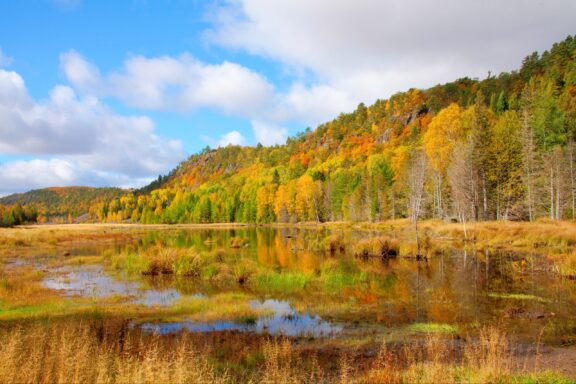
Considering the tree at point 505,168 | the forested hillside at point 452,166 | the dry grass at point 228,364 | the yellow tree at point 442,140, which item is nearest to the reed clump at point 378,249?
the forested hillside at point 452,166

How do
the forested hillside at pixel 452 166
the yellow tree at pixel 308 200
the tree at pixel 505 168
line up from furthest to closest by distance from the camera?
the yellow tree at pixel 308 200, the tree at pixel 505 168, the forested hillside at pixel 452 166

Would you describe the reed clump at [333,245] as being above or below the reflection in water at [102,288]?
above

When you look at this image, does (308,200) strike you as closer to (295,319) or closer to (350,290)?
(350,290)

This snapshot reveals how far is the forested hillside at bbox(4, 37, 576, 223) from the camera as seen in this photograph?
58188mm

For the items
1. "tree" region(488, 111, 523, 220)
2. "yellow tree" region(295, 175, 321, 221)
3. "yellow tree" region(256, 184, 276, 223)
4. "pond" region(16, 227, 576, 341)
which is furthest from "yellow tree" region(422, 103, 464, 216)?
"yellow tree" region(256, 184, 276, 223)

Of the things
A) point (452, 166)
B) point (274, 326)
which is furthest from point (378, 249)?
point (452, 166)

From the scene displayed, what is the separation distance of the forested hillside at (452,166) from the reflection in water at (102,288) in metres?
42.3

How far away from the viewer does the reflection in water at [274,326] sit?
15.1 metres

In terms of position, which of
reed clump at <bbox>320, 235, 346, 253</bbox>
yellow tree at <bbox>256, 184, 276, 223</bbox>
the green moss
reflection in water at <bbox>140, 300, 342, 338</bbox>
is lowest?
reflection in water at <bbox>140, 300, 342, 338</bbox>

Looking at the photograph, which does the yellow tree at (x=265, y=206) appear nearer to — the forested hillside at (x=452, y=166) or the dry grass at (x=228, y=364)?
the forested hillside at (x=452, y=166)

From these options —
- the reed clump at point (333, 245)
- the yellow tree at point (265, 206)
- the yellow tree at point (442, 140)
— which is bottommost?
the reed clump at point (333, 245)

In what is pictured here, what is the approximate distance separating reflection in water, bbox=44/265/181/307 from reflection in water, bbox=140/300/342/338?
4.19 m

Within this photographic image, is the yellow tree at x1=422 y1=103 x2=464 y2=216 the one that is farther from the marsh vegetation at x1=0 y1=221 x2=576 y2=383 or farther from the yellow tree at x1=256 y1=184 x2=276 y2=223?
the yellow tree at x1=256 y1=184 x2=276 y2=223

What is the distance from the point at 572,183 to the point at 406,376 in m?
56.4
